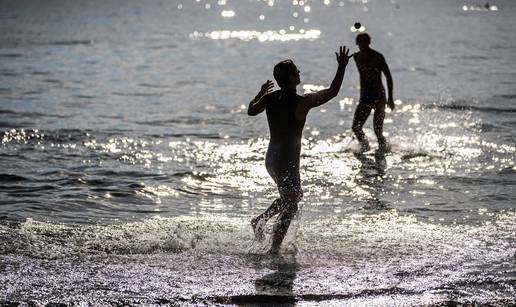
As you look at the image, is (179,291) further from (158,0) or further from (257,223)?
(158,0)

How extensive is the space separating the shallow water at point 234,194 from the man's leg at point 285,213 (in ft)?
0.48

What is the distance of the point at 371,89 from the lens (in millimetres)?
13547

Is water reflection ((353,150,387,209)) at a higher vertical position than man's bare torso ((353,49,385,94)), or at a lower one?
lower

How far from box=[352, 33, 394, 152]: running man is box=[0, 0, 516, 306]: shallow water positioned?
1.00 feet

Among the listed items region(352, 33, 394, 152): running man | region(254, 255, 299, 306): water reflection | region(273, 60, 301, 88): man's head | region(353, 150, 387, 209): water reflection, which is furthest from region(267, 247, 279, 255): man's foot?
region(352, 33, 394, 152): running man

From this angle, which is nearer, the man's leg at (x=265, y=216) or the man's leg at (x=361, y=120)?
the man's leg at (x=265, y=216)

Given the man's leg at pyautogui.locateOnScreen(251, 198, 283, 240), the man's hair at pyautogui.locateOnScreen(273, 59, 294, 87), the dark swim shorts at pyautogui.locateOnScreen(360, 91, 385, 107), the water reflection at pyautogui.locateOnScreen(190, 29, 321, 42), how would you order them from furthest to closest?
1. the water reflection at pyautogui.locateOnScreen(190, 29, 321, 42)
2. the dark swim shorts at pyautogui.locateOnScreen(360, 91, 385, 107)
3. the man's leg at pyautogui.locateOnScreen(251, 198, 283, 240)
4. the man's hair at pyautogui.locateOnScreen(273, 59, 294, 87)

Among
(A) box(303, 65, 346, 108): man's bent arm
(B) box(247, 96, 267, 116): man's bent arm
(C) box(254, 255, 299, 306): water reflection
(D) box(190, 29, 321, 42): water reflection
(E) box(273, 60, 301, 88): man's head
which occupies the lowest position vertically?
(C) box(254, 255, 299, 306): water reflection

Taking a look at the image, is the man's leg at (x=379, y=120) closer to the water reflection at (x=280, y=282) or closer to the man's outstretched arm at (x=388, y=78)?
the man's outstretched arm at (x=388, y=78)

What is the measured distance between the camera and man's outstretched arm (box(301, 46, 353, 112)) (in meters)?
7.47

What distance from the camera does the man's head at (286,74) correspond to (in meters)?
7.71

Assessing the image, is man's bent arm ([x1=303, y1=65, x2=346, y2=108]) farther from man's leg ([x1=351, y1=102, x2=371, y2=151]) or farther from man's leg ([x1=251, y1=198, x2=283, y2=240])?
man's leg ([x1=351, y1=102, x2=371, y2=151])

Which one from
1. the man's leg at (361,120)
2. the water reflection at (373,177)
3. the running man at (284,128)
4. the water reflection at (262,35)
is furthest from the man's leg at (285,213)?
the water reflection at (262,35)

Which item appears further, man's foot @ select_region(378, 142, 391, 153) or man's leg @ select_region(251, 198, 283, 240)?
man's foot @ select_region(378, 142, 391, 153)
